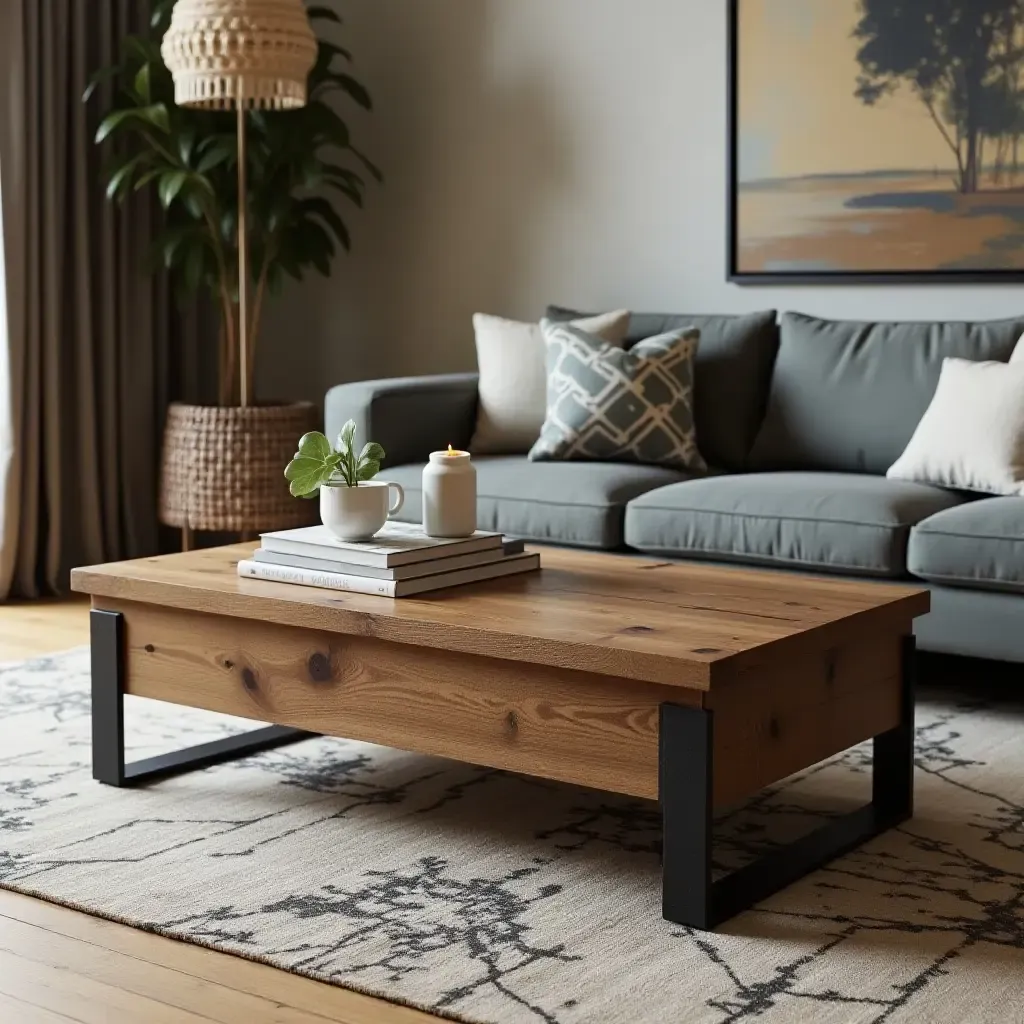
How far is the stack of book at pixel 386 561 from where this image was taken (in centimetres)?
259

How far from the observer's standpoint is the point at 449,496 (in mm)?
2734

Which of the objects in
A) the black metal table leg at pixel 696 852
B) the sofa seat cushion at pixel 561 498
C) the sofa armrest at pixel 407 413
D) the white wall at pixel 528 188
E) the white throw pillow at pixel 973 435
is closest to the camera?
the black metal table leg at pixel 696 852

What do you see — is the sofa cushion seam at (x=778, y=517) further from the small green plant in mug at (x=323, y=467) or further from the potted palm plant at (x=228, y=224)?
the potted palm plant at (x=228, y=224)

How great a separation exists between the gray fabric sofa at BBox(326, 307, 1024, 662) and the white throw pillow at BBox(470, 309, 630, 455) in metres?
0.05

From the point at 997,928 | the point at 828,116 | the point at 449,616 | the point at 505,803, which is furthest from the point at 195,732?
the point at 828,116

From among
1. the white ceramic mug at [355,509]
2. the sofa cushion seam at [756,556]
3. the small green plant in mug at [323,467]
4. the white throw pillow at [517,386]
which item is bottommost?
the sofa cushion seam at [756,556]

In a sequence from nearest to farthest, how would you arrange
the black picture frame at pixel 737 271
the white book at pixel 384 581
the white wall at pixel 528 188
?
the white book at pixel 384 581 → the black picture frame at pixel 737 271 → the white wall at pixel 528 188

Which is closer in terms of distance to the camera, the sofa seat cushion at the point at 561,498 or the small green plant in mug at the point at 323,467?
the small green plant in mug at the point at 323,467

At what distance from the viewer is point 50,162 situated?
482 cm

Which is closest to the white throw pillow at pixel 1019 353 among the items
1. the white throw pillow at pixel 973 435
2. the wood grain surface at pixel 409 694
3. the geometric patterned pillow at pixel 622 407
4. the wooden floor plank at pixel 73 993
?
the white throw pillow at pixel 973 435

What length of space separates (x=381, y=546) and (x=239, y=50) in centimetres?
222

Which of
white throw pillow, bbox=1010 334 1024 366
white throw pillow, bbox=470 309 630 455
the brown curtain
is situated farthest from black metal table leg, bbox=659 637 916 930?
the brown curtain

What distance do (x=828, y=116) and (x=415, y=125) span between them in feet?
4.65

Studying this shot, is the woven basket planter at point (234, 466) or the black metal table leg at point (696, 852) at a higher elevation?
the woven basket planter at point (234, 466)
